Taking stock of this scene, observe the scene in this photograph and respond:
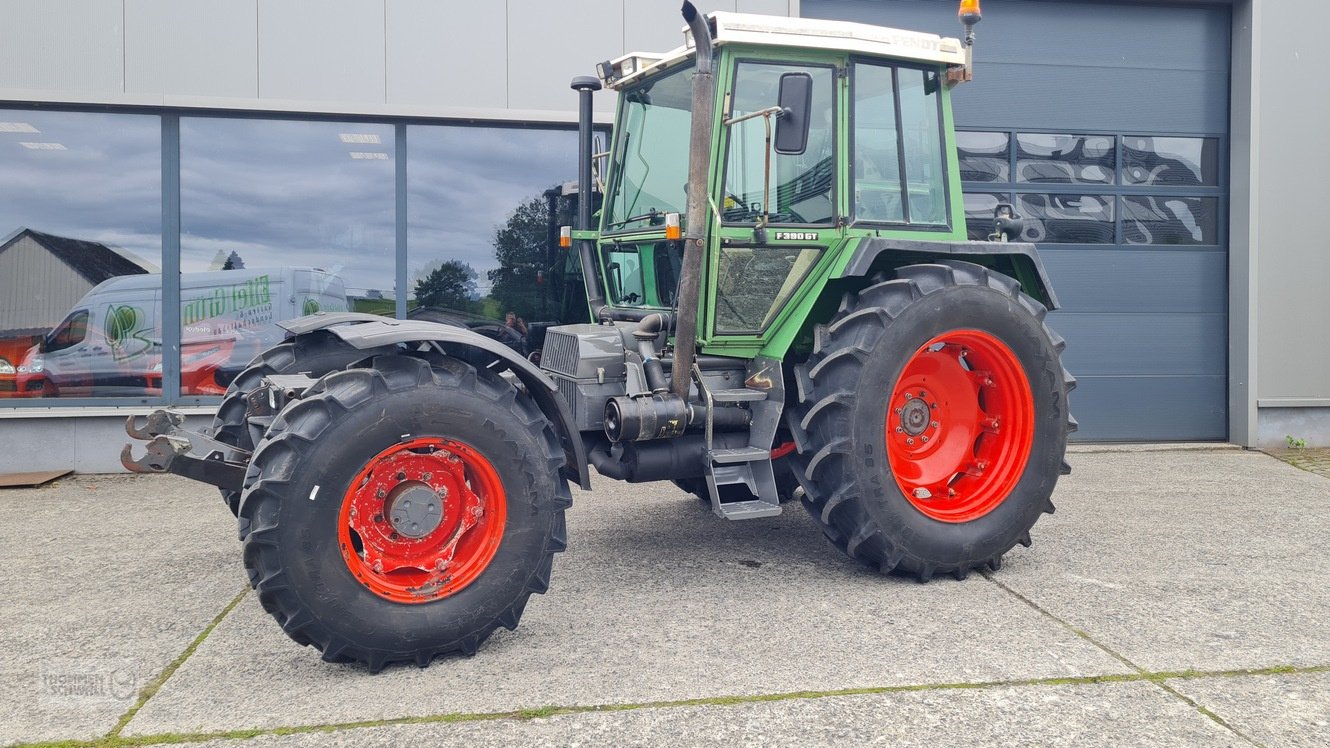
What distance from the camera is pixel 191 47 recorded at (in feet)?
23.6

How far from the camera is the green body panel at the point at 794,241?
14.6ft

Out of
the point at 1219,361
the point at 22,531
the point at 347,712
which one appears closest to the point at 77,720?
the point at 347,712

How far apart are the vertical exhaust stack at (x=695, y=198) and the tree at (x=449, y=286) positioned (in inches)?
144

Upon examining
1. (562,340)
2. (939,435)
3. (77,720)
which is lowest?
(77,720)

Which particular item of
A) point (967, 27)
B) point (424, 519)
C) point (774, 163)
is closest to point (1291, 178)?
point (967, 27)

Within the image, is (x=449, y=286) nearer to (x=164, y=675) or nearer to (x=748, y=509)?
(x=748, y=509)

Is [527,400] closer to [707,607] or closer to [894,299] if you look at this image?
[707,607]

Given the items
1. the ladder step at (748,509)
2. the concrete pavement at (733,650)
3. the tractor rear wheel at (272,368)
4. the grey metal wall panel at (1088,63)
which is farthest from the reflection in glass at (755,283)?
the grey metal wall panel at (1088,63)

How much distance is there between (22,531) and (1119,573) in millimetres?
5662

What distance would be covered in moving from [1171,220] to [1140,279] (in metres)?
0.59

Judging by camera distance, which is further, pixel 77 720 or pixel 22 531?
pixel 22 531

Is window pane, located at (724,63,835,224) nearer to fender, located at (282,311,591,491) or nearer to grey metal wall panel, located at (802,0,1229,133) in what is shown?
fender, located at (282,311,591,491)

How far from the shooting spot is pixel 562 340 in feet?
15.8

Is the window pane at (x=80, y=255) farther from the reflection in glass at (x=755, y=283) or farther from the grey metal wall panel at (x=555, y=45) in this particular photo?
the reflection in glass at (x=755, y=283)
